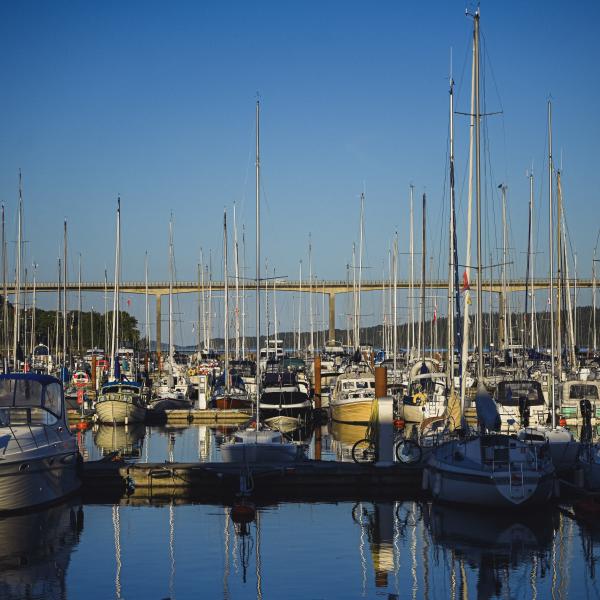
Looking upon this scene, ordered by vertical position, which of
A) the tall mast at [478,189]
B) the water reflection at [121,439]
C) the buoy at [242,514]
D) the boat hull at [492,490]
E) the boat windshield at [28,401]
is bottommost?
the buoy at [242,514]

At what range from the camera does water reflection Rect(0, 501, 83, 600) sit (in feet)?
53.3

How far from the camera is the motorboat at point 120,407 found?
41.9 meters

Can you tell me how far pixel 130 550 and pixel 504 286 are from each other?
3441cm

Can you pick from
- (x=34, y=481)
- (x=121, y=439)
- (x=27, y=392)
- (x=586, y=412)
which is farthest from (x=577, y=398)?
(x=34, y=481)

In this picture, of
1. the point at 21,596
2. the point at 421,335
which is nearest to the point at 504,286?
the point at 421,335

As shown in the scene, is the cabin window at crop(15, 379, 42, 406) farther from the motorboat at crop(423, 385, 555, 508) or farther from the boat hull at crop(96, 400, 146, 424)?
the boat hull at crop(96, 400, 146, 424)

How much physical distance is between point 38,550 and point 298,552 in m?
4.62

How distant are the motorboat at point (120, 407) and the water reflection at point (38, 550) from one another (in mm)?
18348

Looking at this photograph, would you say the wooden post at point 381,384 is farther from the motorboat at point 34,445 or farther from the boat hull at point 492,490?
the motorboat at point 34,445

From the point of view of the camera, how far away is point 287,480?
24.8m

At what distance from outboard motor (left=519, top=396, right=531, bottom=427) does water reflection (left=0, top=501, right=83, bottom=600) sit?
13846 mm

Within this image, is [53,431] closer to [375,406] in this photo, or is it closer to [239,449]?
[239,449]

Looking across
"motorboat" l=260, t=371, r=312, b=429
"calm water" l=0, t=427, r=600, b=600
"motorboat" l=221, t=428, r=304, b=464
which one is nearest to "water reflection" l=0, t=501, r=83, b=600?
"calm water" l=0, t=427, r=600, b=600

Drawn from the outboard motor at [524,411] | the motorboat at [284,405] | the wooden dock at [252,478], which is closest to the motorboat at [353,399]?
the motorboat at [284,405]
